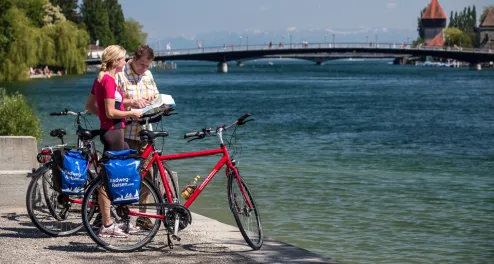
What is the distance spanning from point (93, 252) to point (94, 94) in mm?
1443

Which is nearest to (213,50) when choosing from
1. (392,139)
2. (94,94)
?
(392,139)

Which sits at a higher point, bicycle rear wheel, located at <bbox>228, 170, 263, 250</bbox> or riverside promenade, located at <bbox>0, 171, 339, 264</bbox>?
bicycle rear wheel, located at <bbox>228, 170, 263, 250</bbox>

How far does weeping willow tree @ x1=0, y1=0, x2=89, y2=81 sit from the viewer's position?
65438 mm

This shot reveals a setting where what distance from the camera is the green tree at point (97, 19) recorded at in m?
145

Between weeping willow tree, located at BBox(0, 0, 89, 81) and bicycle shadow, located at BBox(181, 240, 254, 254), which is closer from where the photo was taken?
bicycle shadow, located at BBox(181, 240, 254, 254)

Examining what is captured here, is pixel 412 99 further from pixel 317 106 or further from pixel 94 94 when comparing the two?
pixel 94 94

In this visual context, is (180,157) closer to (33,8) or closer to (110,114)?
(110,114)

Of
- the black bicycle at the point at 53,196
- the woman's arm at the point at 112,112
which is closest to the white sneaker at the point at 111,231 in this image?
the black bicycle at the point at 53,196

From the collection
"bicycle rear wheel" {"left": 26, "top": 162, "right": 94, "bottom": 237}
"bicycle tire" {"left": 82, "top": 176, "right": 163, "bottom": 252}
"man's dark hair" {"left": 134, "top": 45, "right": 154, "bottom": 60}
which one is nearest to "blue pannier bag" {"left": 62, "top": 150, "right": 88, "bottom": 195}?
"bicycle rear wheel" {"left": 26, "top": 162, "right": 94, "bottom": 237}

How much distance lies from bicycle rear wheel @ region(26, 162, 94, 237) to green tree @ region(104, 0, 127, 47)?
149074 mm

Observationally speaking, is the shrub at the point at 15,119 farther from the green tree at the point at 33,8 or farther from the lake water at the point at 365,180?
the green tree at the point at 33,8

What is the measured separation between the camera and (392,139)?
33250 mm

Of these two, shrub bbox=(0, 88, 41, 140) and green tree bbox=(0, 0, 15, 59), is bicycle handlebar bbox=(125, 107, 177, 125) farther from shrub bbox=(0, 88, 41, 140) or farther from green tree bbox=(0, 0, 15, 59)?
green tree bbox=(0, 0, 15, 59)

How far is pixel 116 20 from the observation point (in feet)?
516
